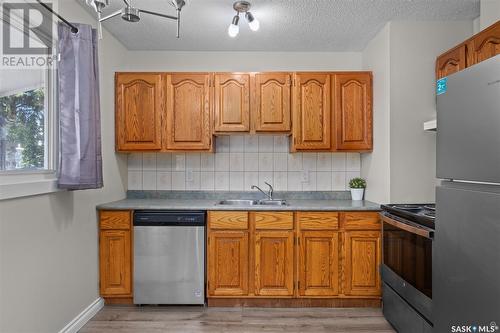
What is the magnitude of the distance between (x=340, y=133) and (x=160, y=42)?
199 cm

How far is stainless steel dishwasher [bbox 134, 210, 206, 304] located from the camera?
2.80 metres

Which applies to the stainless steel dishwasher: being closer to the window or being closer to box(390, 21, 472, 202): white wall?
the window

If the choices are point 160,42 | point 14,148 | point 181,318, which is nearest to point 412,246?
point 181,318

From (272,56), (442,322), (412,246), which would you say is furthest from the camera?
(272,56)

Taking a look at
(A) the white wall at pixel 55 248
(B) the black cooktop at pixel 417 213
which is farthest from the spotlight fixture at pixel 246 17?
(B) the black cooktop at pixel 417 213

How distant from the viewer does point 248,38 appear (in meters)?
3.10

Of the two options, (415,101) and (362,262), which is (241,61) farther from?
(362,262)

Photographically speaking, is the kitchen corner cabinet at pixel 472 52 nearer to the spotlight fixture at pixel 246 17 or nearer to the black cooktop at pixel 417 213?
the black cooktop at pixel 417 213

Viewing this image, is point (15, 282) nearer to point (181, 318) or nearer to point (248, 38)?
point (181, 318)

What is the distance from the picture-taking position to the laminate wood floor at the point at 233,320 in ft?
8.16

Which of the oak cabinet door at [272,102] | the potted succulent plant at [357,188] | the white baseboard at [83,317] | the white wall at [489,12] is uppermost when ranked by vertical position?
the white wall at [489,12]

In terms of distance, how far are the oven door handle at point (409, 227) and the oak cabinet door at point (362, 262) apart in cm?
32

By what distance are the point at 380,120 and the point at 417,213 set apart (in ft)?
3.52

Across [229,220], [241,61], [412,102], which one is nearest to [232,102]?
[241,61]
